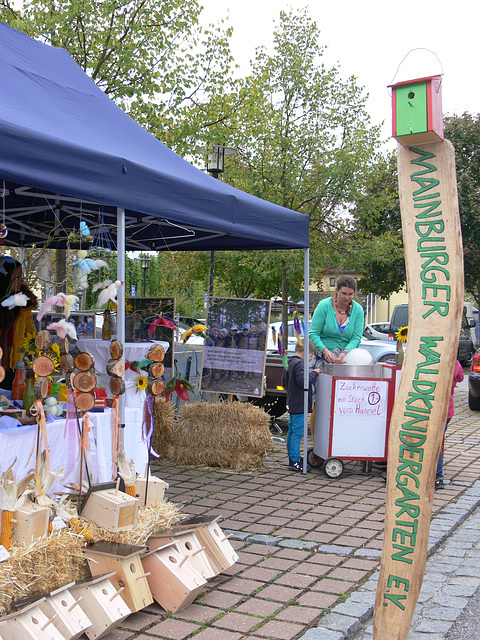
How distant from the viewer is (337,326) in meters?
6.68

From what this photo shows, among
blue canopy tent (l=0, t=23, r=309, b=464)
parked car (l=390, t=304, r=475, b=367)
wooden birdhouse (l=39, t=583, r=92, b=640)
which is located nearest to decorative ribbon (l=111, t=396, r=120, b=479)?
blue canopy tent (l=0, t=23, r=309, b=464)

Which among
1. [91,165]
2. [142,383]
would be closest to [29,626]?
[142,383]

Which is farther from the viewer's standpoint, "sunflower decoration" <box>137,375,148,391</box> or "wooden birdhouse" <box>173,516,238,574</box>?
"sunflower decoration" <box>137,375,148,391</box>

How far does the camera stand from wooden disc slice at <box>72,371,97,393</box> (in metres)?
3.71

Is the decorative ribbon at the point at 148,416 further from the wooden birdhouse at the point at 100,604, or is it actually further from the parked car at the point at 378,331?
the parked car at the point at 378,331

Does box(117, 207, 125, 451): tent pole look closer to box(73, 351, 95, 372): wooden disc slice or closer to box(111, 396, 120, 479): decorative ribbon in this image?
box(111, 396, 120, 479): decorative ribbon

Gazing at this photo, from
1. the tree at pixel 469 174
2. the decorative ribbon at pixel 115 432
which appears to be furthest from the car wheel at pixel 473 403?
the tree at pixel 469 174

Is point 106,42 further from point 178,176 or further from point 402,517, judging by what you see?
point 402,517

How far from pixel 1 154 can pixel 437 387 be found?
2333 millimetres

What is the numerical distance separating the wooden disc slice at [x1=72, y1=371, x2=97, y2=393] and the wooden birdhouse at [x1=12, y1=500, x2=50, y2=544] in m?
0.74

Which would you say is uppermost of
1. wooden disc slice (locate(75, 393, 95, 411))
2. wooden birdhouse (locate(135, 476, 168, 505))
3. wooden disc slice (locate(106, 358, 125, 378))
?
wooden disc slice (locate(106, 358, 125, 378))

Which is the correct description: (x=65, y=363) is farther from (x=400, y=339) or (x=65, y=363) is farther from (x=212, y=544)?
(x=400, y=339)

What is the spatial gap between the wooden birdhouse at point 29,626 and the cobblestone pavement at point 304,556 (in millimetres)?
418

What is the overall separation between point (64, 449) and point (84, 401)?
47 cm
